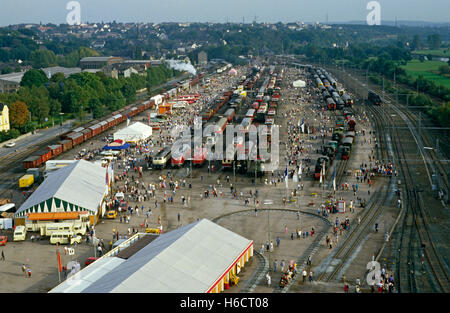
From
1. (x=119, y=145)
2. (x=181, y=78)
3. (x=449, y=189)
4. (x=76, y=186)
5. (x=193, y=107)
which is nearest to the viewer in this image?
(x=76, y=186)

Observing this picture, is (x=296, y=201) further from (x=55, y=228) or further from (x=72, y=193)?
(x=55, y=228)

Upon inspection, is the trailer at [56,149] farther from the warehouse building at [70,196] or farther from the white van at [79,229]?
the white van at [79,229]

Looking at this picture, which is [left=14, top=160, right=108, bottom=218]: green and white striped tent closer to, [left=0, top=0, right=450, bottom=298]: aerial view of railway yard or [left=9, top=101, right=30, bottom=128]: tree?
[left=0, top=0, right=450, bottom=298]: aerial view of railway yard

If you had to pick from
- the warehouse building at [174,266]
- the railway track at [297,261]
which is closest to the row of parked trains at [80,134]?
the railway track at [297,261]

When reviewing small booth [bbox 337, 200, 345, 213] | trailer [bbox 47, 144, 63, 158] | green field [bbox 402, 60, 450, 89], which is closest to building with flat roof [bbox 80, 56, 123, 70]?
green field [bbox 402, 60, 450, 89]
